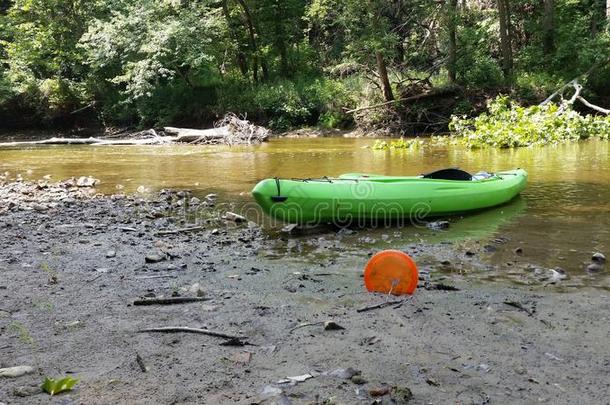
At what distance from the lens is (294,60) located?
24.2 metres

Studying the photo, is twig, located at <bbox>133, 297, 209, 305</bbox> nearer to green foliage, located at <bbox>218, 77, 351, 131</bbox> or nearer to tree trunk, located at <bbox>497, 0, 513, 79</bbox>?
green foliage, located at <bbox>218, 77, 351, 131</bbox>

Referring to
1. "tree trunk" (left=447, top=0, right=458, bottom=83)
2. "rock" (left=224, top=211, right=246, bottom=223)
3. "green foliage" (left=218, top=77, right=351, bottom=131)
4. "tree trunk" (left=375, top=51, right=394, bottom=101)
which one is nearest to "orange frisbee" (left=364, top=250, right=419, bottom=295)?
"rock" (left=224, top=211, right=246, bottom=223)

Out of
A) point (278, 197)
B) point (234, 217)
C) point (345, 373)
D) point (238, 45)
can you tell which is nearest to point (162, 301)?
point (345, 373)

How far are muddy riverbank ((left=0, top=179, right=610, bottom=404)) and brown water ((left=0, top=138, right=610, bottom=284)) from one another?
0.59 m

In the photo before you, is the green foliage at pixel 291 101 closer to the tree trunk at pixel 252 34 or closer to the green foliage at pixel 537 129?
the tree trunk at pixel 252 34

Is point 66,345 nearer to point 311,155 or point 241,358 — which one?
point 241,358

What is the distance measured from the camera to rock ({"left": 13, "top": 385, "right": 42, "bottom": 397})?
91.4 inches

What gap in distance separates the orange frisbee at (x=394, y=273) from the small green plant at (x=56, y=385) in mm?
1975

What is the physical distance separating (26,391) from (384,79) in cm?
1692

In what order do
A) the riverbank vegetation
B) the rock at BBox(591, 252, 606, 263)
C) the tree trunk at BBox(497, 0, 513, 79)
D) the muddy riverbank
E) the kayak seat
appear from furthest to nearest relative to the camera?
the tree trunk at BBox(497, 0, 513, 79)
the riverbank vegetation
the kayak seat
the rock at BBox(591, 252, 606, 263)
the muddy riverbank

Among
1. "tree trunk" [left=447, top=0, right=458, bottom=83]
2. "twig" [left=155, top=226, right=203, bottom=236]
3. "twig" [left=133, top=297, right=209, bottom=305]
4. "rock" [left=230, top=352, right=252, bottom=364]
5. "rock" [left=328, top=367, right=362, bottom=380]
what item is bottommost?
"rock" [left=328, top=367, right=362, bottom=380]

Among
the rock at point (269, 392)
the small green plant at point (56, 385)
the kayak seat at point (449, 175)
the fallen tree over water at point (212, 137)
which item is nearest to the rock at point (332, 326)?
the rock at point (269, 392)

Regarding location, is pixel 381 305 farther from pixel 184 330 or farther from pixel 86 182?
pixel 86 182

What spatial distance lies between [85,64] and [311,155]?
49.5 feet
